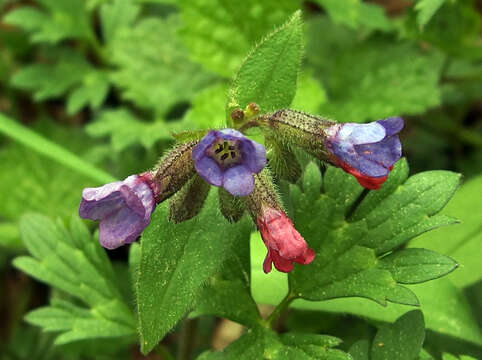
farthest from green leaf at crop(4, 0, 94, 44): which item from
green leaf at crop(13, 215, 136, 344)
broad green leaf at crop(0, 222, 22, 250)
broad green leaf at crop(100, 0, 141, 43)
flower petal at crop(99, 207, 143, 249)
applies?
flower petal at crop(99, 207, 143, 249)

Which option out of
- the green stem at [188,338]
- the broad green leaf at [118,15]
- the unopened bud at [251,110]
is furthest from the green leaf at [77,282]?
the broad green leaf at [118,15]

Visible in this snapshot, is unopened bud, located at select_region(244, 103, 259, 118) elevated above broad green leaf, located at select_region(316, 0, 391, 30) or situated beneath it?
elevated above

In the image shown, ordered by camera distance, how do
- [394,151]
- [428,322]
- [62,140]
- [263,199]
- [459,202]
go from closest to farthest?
1. [394,151]
2. [263,199]
3. [428,322]
4. [459,202]
5. [62,140]

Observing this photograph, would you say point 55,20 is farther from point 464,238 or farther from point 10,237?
point 464,238

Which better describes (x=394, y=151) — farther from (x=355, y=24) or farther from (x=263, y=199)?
(x=355, y=24)

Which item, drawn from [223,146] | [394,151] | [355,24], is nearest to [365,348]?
[394,151]

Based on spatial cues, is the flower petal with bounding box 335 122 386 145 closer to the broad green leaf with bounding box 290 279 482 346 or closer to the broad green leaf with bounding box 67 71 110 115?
the broad green leaf with bounding box 290 279 482 346

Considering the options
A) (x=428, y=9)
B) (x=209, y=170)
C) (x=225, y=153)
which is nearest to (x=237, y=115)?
(x=225, y=153)
